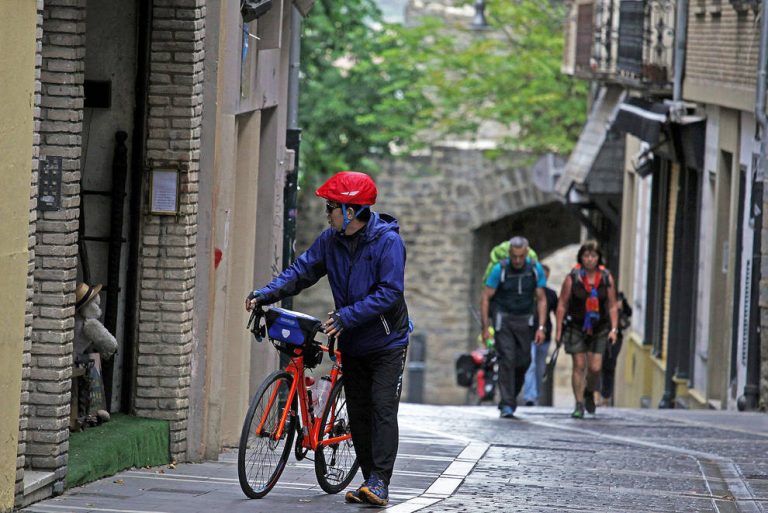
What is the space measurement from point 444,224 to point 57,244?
3037 cm

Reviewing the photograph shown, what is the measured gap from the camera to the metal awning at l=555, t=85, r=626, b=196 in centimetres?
3127

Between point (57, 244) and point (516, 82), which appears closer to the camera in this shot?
point (57, 244)

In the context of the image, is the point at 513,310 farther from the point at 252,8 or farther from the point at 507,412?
the point at 252,8

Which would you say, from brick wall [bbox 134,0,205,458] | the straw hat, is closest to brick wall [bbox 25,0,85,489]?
the straw hat

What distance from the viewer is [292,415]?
9.33 m

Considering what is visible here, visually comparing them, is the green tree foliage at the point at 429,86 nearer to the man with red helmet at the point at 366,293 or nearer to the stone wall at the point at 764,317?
the stone wall at the point at 764,317

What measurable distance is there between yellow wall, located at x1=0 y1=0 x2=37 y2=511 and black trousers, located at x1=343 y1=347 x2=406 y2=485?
1935mm

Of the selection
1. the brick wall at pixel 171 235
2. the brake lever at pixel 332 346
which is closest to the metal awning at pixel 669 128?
the brick wall at pixel 171 235

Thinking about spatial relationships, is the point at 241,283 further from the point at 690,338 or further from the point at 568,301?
the point at 690,338

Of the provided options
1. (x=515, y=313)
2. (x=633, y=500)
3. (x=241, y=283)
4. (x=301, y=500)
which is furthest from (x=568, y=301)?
(x=301, y=500)

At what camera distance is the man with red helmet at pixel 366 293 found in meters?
9.16

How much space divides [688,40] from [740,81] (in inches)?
167

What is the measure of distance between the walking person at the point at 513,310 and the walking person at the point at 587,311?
0.22m

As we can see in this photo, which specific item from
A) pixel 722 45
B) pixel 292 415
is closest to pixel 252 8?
pixel 292 415
